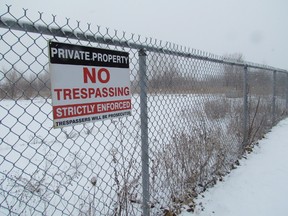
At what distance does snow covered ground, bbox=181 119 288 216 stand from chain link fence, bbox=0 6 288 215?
0.70 ft

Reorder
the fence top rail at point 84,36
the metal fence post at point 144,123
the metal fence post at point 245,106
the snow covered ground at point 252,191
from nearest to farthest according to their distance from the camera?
the fence top rail at point 84,36 < the metal fence post at point 144,123 < the snow covered ground at point 252,191 < the metal fence post at point 245,106

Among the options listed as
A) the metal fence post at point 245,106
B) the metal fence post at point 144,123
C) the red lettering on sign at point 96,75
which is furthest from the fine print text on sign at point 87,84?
the metal fence post at point 245,106

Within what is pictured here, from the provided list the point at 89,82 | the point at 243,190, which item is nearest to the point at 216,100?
the point at 243,190

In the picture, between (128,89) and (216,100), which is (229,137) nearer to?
(216,100)

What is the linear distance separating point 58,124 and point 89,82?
0.44m

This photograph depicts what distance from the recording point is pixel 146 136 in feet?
8.91

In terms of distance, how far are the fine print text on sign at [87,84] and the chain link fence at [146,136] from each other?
5.2 inches

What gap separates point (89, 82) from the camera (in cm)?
199

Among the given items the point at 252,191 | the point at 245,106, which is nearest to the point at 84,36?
the point at 252,191

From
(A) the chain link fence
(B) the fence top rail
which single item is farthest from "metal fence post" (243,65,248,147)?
(B) the fence top rail

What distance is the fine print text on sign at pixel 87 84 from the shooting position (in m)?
1.77

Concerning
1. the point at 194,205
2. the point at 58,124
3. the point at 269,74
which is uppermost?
the point at 58,124

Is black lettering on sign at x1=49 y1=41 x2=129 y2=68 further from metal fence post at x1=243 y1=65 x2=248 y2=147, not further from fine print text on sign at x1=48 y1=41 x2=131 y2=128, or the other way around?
metal fence post at x1=243 y1=65 x2=248 y2=147

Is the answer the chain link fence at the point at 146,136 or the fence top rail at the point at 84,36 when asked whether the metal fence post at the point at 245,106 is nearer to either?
the chain link fence at the point at 146,136
